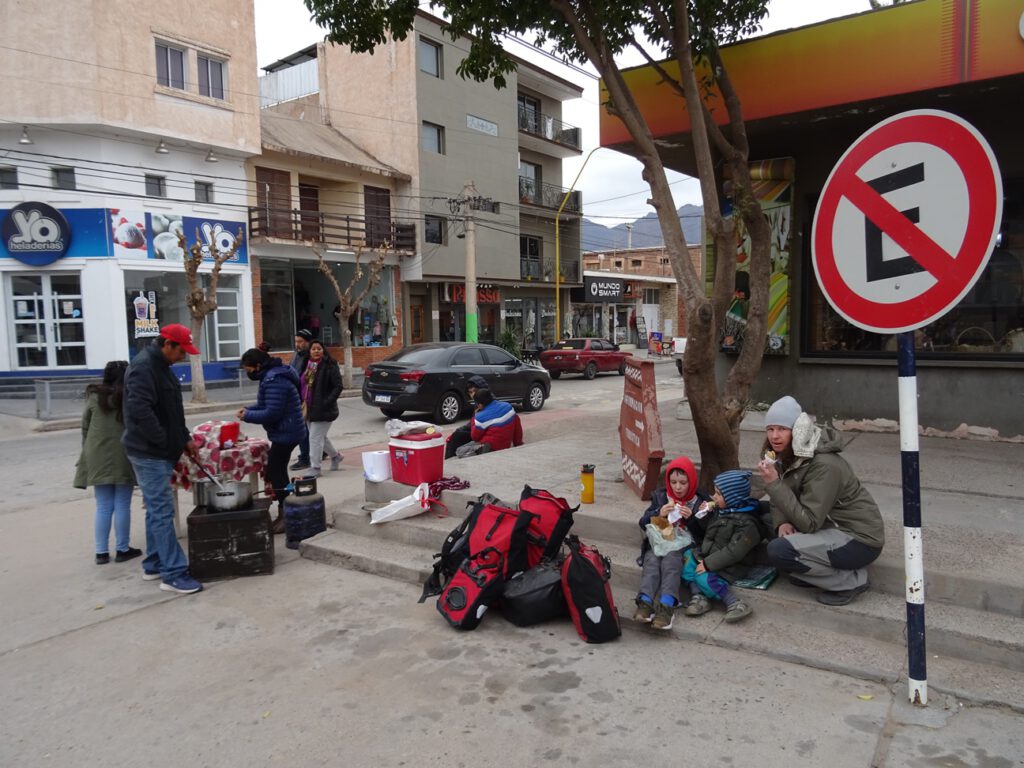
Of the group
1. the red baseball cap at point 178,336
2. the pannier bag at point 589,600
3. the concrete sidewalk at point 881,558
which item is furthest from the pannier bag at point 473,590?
the red baseball cap at point 178,336

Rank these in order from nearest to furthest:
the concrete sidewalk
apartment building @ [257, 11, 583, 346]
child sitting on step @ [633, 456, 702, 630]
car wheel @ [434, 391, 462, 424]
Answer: the concrete sidewalk, child sitting on step @ [633, 456, 702, 630], car wheel @ [434, 391, 462, 424], apartment building @ [257, 11, 583, 346]

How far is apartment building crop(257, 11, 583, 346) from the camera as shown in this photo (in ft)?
89.5

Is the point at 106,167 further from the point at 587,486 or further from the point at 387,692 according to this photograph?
the point at 387,692

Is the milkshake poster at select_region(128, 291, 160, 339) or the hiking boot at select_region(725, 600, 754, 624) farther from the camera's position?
the milkshake poster at select_region(128, 291, 160, 339)

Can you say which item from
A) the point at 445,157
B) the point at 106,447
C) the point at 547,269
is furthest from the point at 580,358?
the point at 106,447

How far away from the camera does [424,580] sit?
519 centimetres

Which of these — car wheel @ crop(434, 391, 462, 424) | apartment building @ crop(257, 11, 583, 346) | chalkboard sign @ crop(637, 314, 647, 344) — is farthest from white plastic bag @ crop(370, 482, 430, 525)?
chalkboard sign @ crop(637, 314, 647, 344)

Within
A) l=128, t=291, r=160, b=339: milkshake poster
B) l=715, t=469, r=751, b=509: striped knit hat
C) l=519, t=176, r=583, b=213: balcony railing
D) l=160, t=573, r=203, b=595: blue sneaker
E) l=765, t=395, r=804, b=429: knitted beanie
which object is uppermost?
l=519, t=176, r=583, b=213: balcony railing

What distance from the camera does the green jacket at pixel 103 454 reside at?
5496 mm

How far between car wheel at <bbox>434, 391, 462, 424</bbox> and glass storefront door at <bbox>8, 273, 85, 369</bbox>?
466 inches

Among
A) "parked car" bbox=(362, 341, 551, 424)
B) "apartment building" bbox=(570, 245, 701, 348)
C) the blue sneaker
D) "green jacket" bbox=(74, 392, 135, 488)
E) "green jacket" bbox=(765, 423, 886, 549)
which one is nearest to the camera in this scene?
"green jacket" bbox=(765, 423, 886, 549)

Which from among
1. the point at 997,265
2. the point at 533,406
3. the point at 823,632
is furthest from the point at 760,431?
the point at 533,406

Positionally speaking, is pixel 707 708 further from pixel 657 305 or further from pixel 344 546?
pixel 657 305

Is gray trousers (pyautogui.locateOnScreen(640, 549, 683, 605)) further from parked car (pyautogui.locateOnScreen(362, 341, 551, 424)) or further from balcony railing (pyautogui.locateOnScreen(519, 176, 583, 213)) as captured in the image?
balcony railing (pyautogui.locateOnScreen(519, 176, 583, 213))
